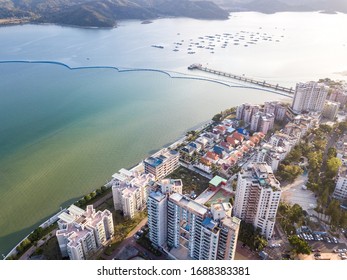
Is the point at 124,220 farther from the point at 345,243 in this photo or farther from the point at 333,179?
the point at 333,179

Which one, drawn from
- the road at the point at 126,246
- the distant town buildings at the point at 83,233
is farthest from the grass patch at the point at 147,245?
the distant town buildings at the point at 83,233

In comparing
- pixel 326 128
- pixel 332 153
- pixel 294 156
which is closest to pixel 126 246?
pixel 294 156

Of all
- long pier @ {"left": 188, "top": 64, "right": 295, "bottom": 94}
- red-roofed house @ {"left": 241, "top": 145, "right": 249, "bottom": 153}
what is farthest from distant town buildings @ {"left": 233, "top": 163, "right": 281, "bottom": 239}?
long pier @ {"left": 188, "top": 64, "right": 295, "bottom": 94}

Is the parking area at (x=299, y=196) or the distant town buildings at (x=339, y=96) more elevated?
the distant town buildings at (x=339, y=96)

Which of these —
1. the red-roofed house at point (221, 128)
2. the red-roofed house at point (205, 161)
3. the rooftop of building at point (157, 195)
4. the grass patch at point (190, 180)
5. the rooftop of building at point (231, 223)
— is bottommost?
the grass patch at point (190, 180)

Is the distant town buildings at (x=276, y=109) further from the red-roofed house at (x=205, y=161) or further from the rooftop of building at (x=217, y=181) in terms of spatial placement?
the rooftop of building at (x=217, y=181)

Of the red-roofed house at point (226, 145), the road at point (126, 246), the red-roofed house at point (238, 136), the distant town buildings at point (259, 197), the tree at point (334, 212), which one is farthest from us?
the red-roofed house at point (238, 136)
